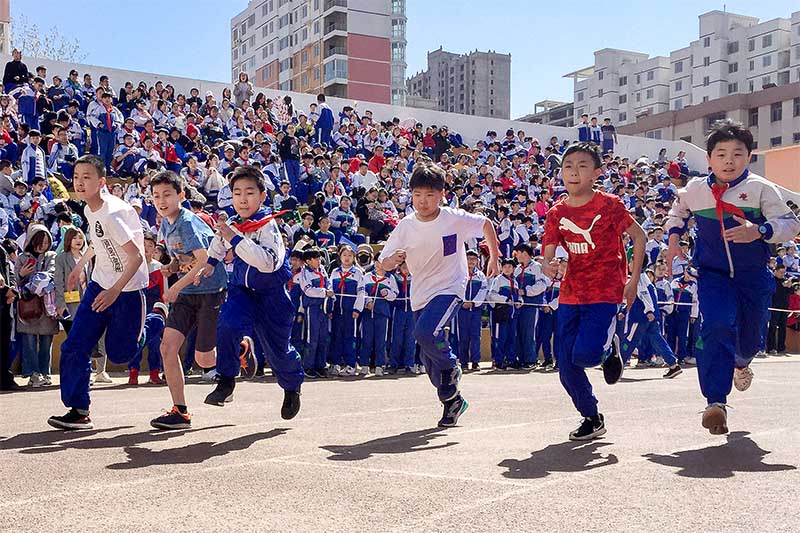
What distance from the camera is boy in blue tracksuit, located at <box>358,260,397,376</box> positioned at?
1470 cm

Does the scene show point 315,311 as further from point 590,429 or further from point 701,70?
point 701,70

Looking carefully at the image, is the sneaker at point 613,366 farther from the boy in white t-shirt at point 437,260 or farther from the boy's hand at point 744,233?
the boy in white t-shirt at point 437,260

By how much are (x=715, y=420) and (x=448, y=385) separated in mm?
1992

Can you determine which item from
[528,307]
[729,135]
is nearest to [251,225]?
[729,135]

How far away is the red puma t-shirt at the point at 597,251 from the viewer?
20.8 feet

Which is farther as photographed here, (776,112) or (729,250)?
(776,112)

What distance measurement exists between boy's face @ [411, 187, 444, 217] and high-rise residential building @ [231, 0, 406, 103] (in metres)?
80.4

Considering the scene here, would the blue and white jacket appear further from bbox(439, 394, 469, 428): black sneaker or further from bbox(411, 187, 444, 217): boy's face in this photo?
bbox(439, 394, 469, 428): black sneaker

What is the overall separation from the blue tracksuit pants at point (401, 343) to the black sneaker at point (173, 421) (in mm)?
8151

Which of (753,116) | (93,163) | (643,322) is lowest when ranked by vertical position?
(643,322)

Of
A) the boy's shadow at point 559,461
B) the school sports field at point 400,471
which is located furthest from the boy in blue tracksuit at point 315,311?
the boy's shadow at point 559,461

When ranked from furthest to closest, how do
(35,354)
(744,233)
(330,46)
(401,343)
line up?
(330,46)
(401,343)
(35,354)
(744,233)

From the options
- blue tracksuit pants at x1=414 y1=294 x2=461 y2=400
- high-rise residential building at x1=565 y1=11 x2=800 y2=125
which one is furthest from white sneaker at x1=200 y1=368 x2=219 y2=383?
high-rise residential building at x1=565 y1=11 x2=800 y2=125

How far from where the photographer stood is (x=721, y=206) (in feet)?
21.2
